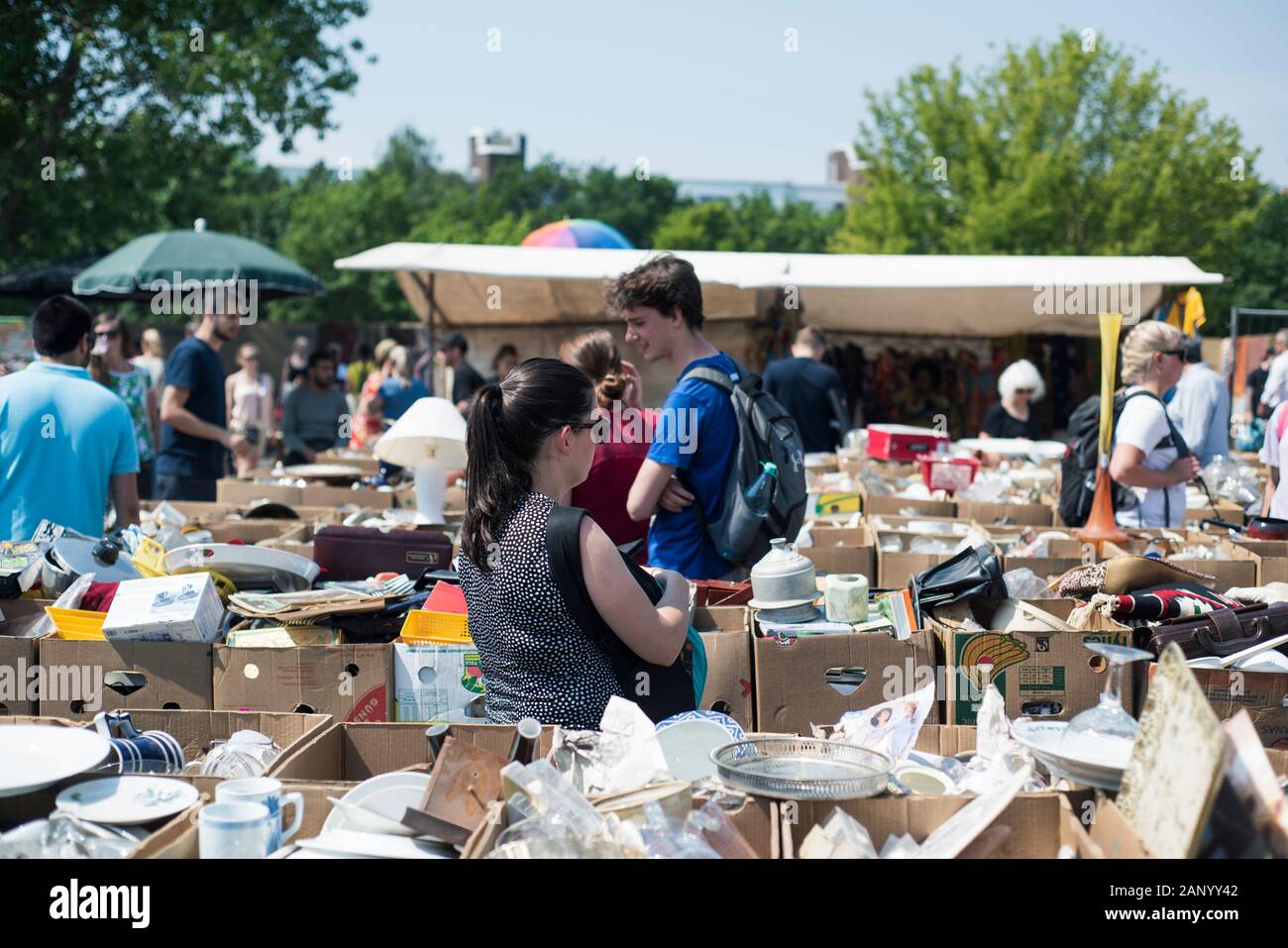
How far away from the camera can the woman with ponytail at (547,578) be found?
7.54ft

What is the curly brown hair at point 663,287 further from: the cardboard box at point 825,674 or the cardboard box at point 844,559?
the cardboard box at point 844,559

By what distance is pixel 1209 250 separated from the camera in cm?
2502

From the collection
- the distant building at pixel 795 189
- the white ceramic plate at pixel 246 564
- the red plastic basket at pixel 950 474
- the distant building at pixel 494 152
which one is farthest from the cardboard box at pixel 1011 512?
the distant building at pixel 795 189

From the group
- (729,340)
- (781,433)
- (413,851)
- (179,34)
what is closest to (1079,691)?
(781,433)

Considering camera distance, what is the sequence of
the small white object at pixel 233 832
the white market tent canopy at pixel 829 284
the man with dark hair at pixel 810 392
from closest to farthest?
the small white object at pixel 233 832 → the man with dark hair at pixel 810 392 → the white market tent canopy at pixel 829 284

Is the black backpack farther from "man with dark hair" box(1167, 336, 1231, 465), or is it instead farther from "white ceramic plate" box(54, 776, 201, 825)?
"white ceramic plate" box(54, 776, 201, 825)

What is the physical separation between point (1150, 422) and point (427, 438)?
2825mm

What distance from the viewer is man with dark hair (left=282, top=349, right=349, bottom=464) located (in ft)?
28.1

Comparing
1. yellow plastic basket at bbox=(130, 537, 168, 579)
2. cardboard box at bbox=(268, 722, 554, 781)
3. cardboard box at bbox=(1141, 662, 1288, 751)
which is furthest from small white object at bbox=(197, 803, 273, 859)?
cardboard box at bbox=(1141, 662, 1288, 751)

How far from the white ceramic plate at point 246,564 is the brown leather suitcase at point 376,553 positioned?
0.24m

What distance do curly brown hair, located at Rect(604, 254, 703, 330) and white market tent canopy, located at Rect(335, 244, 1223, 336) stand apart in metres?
5.46

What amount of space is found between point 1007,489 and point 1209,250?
70.7 feet

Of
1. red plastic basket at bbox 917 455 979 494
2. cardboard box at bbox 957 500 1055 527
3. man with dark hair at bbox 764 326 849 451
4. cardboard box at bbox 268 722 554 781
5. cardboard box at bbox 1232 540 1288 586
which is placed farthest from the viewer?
man with dark hair at bbox 764 326 849 451
